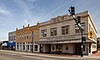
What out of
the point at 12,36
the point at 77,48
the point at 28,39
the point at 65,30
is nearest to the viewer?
the point at 77,48

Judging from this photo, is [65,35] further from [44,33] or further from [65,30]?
[44,33]

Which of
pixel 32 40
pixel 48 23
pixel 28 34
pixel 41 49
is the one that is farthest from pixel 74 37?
pixel 28 34

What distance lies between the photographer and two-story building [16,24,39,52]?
54656 mm

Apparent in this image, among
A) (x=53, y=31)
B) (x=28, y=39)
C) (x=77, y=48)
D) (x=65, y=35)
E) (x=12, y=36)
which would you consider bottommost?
(x=77, y=48)

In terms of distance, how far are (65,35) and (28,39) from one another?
20.8m

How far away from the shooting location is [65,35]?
41562mm

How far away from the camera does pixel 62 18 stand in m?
43.3

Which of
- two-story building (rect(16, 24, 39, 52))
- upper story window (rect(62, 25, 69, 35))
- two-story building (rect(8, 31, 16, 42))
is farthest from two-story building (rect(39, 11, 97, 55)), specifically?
two-story building (rect(8, 31, 16, 42))

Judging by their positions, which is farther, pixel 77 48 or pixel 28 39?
pixel 28 39

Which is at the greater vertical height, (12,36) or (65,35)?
(12,36)

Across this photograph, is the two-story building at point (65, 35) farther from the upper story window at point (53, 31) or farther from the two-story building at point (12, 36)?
the two-story building at point (12, 36)

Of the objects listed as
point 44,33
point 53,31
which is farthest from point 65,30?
point 44,33

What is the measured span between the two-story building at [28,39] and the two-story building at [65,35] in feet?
12.0

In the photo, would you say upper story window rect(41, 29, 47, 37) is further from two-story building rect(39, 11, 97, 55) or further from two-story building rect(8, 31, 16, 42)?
two-story building rect(8, 31, 16, 42)
